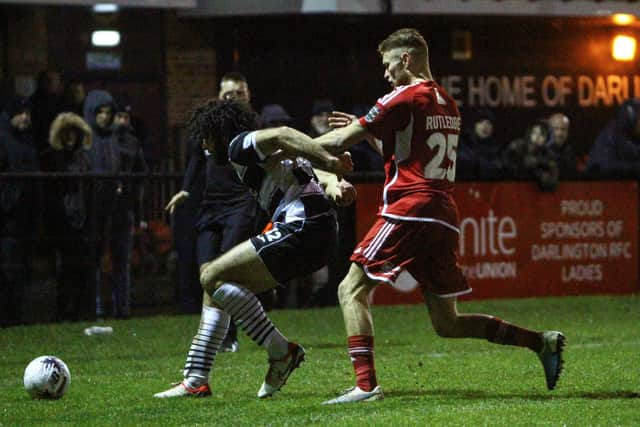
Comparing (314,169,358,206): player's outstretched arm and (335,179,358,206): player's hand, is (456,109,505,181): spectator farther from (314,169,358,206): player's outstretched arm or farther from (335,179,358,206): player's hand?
(335,179,358,206): player's hand

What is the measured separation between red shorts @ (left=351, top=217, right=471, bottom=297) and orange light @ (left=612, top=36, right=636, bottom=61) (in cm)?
1492

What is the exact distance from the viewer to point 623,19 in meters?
21.0

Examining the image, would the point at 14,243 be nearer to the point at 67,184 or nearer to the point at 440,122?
the point at 67,184

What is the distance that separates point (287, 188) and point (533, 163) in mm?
8442

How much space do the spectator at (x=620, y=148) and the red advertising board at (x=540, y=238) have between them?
0.25 m

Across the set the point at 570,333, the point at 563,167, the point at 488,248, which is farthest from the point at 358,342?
the point at 563,167

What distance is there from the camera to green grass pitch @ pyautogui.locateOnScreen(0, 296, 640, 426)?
7340 mm

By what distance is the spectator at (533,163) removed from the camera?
15891 millimetres

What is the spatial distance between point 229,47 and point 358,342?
12290 millimetres

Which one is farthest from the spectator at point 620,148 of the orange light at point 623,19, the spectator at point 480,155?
the orange light at point 623,19

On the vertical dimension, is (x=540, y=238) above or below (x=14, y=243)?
below

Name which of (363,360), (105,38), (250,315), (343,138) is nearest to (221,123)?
(343,138)

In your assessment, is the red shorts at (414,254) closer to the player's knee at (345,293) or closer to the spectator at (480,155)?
the player's knee at (345,293)

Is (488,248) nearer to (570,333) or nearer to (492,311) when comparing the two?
(492,311)
